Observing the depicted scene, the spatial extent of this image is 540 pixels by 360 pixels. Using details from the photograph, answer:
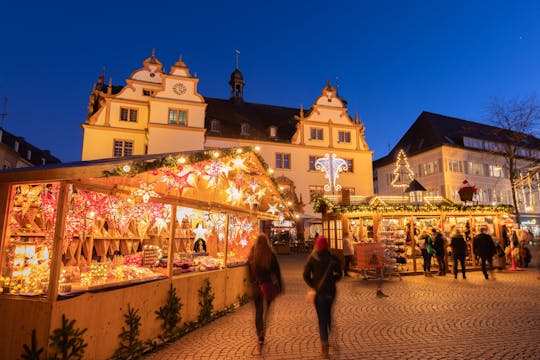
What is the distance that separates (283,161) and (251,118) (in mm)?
5877

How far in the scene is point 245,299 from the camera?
909 cm

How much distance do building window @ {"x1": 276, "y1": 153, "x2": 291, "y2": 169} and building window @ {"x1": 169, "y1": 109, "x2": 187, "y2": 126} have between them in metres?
8.28

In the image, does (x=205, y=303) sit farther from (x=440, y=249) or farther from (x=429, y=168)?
(x=429, y=168)

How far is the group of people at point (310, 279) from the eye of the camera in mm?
4957

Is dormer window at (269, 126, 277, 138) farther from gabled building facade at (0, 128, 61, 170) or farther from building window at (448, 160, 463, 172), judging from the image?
gabled building facade at (0, 128, 61, 170)

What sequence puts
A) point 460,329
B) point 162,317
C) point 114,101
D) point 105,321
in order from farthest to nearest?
1. point 114,101
2. point 460,329
3. point 162,317
4. point 105,321

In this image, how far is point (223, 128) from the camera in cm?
3077

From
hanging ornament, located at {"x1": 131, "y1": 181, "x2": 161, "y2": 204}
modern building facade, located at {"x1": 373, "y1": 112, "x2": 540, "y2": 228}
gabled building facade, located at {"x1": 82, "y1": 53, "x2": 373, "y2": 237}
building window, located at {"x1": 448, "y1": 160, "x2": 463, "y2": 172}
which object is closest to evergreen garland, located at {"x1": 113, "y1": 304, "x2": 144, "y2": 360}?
hanging ornament, located at {"x1": 131, "y1": 181, "x2": 161, "y2": 204}

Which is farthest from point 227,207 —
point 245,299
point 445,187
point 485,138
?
point 485,138

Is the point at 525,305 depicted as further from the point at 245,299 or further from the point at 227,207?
the point at 227,207

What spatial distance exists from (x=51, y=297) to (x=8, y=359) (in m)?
0.92

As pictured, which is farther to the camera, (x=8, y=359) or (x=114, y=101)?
(x=114, y=101)

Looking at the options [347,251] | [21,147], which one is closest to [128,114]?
[347,251]

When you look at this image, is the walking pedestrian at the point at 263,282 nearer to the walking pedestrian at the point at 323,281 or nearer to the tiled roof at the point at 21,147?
the walking pedestrian at the point at 323,281
